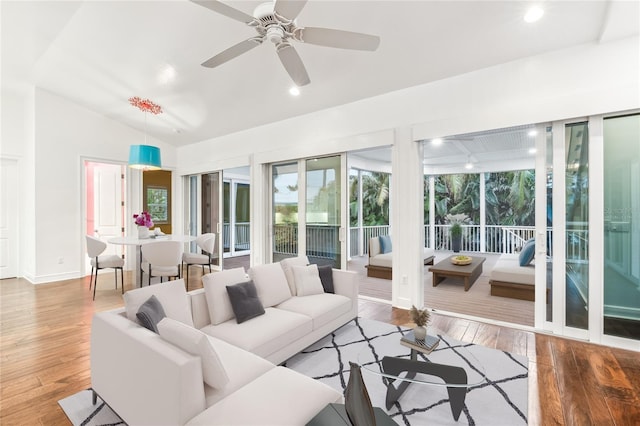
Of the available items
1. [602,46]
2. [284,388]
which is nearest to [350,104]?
[602,46]

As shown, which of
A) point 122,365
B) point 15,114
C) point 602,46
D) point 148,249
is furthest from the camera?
point 15,114

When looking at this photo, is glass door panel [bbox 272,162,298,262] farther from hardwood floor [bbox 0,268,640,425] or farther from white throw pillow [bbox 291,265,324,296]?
white throw pillow [bbox 291,265,324,296]

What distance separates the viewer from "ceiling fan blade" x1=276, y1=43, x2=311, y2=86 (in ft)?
7.62

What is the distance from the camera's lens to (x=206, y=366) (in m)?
1.49

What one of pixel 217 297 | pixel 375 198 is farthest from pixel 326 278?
pixel 375 198

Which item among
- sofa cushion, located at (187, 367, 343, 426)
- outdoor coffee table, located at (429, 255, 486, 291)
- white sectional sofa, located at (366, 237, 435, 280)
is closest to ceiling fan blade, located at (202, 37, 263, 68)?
sofa cushion, located at (187, 367, 343, 426)

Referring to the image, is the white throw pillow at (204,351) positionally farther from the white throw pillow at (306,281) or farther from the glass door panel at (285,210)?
the glass door panel at (285,210)

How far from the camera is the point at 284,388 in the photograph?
1.55m

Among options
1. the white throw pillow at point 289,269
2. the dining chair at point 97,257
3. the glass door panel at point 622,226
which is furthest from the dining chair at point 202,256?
the glass door panel at point 622,226

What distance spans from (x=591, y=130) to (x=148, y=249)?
548 cm

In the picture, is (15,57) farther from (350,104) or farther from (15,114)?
(350,104)

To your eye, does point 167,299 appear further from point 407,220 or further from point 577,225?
point 577,225

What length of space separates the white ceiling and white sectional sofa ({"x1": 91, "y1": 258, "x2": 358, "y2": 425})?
269 cm

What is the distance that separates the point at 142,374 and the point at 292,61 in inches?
92.2
